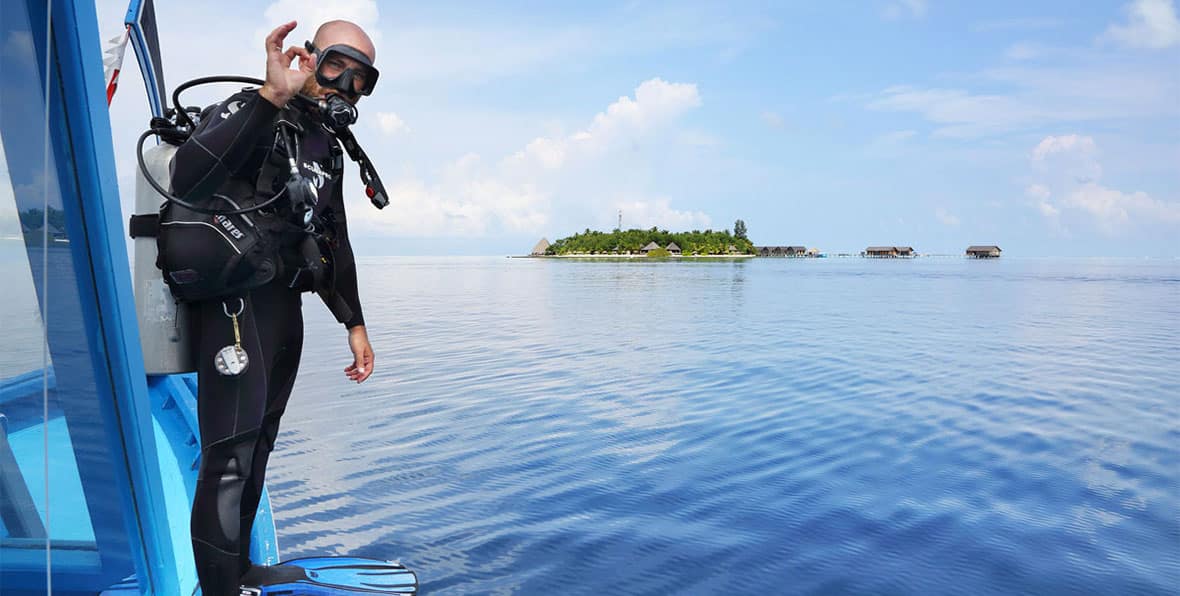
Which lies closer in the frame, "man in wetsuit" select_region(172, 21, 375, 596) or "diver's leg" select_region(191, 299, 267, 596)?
"man in wetsuit" select_region(172, 21, 375, 596)

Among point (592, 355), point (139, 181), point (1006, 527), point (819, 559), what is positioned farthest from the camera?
point (592, 355)

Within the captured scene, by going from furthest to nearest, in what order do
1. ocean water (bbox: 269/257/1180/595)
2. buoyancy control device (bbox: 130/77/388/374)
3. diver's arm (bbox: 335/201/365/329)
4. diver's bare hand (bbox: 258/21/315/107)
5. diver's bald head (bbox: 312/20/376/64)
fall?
ocean water (bbox: 269/257/1180/595), diver's arm (bbox: 335/201/365/329), diver's bald head (bbox: 312/20/376/64), buoyancy control device (bbox: 130/77/388/374), diver's bare hand (bbox: 258/21/315/107)

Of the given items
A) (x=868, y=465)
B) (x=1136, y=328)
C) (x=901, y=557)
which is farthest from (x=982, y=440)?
(x=1136, y=328)

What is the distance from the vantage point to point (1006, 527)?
15.6 feet

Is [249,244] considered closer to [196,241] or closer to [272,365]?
[196,241]

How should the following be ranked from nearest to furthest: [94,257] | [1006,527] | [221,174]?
[94,257]
[221,174]
[1006,527]

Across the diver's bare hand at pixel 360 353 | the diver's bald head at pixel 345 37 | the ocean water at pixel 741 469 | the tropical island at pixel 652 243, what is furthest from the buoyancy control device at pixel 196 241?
the tropical island at pixel 652 243

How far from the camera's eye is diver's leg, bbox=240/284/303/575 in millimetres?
2619

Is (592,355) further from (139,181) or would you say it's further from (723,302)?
(723,302)

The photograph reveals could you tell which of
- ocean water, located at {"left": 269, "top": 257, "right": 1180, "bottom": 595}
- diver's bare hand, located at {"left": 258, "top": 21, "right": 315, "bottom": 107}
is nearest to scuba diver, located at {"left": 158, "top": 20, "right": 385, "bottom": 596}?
diver's bare hand, located at {"left": 258, "top": 21, "right": 315, "bottom": 107}

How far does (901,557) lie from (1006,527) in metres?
1.00

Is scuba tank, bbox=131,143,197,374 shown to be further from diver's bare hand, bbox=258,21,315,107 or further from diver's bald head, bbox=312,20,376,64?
diver's bald head, bbox=312,20,376,64

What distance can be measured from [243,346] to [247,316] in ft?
0.34

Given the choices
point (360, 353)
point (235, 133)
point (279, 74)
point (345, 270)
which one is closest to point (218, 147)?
point (235, 133)
